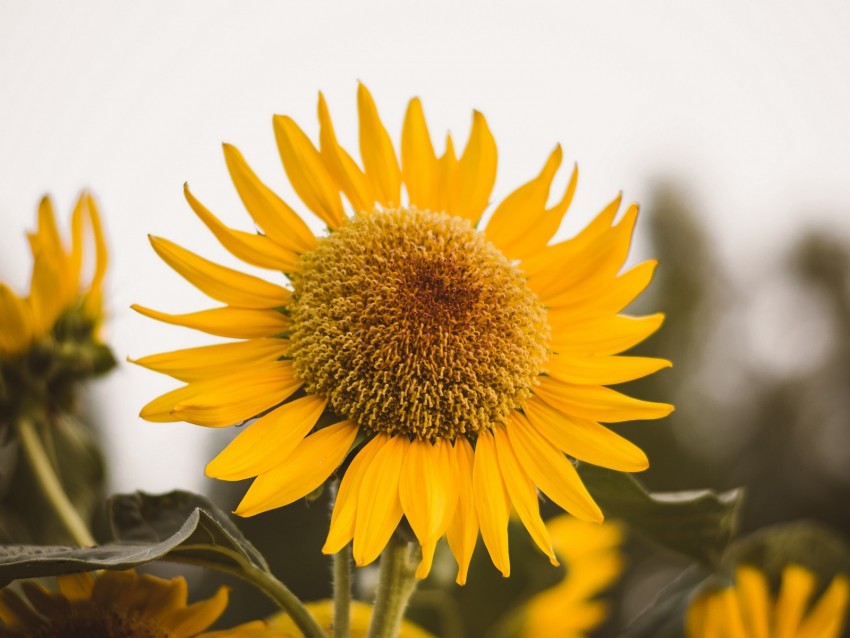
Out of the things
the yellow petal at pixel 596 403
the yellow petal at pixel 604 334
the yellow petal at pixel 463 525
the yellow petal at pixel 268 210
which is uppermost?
the yellow petal at pixel 268 210

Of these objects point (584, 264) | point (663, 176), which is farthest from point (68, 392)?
point (663, 176)

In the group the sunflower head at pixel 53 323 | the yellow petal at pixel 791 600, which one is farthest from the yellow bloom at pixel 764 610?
the sunflower head at pixel 53 323

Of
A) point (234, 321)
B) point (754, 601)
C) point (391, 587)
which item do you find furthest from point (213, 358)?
point (754, 601)

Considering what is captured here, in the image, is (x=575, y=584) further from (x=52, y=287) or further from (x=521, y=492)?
(x=52, y=287)

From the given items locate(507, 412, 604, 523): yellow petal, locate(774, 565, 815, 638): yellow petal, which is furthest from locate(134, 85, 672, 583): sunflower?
locate(774, 565, 815, 638): yellow petal

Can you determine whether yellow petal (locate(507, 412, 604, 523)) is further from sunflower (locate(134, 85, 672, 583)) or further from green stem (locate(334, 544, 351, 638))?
green stem (locate(334, 544, 351, 638))

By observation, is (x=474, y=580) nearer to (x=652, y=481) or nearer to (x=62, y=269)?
(x=62, y=269)

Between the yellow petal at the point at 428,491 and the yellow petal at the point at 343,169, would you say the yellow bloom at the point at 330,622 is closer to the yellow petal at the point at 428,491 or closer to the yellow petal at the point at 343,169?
the yellow petal at the point at 428,491
